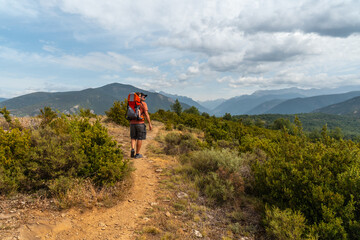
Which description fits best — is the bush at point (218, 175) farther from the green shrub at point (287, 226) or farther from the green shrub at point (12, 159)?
the green shrub at point (12, 159)

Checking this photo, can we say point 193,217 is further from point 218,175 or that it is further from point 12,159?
point 12,159

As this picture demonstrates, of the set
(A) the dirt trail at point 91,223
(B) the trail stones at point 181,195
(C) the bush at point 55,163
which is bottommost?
(B) the trail stones at point 181,195

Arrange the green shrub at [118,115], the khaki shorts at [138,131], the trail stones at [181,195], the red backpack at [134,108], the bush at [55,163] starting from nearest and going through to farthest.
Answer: the bush at [55,163] → the trail stones at [181,195] → the red backpack at [134,108] → the khaki shorts at [138,131] → the green shrub at [118,115]

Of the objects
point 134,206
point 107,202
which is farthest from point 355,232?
point 107,202

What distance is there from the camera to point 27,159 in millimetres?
4195

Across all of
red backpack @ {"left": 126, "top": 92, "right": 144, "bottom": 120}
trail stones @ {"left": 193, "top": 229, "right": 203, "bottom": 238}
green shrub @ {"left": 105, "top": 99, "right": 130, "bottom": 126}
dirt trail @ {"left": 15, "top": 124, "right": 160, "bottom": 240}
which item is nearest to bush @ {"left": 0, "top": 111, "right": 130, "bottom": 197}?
dirt trail @ {"left": 15, "top": 124, "right": 160, "bottom": 240}

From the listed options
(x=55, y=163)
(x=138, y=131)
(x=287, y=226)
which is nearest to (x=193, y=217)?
(x=287, y=226)

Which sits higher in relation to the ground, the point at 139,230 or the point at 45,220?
the point at 45,220

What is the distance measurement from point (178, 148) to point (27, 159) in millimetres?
5744

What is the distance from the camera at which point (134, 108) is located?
7035 mm

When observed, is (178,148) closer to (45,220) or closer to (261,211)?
(261,211)

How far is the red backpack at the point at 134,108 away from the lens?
22.7ft

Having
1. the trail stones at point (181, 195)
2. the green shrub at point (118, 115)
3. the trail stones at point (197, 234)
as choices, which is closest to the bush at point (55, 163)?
the trail stones at point (181, 195)

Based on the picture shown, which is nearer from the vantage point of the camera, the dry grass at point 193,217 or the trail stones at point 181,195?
the dry grass at point 193,217
